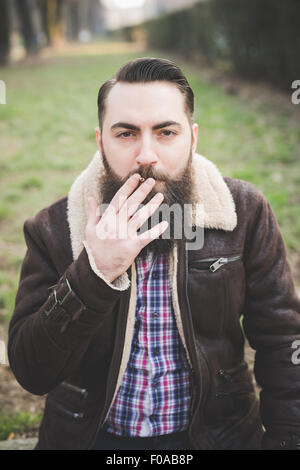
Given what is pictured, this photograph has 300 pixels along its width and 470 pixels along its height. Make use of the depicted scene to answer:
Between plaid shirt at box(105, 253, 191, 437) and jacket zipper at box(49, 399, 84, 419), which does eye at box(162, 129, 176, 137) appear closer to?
plaid shirt at box(105, 253, 191, 437)

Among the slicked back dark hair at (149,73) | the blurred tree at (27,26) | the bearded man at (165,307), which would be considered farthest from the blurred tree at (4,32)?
the bearded man at (165,307)

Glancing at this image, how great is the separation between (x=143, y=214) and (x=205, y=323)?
2.09ft

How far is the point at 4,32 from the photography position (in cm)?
1903

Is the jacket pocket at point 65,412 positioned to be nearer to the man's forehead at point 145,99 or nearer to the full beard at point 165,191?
the full beard at point 165,191

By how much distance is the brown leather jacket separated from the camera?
1.95 metres

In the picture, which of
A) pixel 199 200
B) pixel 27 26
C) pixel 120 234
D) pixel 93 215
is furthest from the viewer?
pixel 27 26

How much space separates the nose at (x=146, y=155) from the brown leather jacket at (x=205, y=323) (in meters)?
0.33

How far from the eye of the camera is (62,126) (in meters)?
8.87

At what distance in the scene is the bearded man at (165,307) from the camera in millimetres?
1917

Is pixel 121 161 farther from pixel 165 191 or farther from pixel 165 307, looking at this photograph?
pixel 165 307

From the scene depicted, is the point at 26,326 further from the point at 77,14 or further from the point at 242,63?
the point at 77,14

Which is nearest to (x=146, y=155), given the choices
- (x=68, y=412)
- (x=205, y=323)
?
(x=205, y=323)

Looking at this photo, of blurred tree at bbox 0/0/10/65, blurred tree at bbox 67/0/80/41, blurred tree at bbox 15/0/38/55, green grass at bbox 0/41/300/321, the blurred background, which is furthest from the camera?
blurred tree at bbox 67/0/80/41

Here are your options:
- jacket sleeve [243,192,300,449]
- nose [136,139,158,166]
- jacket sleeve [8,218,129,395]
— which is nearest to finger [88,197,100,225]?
jacket sleeve [8,218,129,395]
